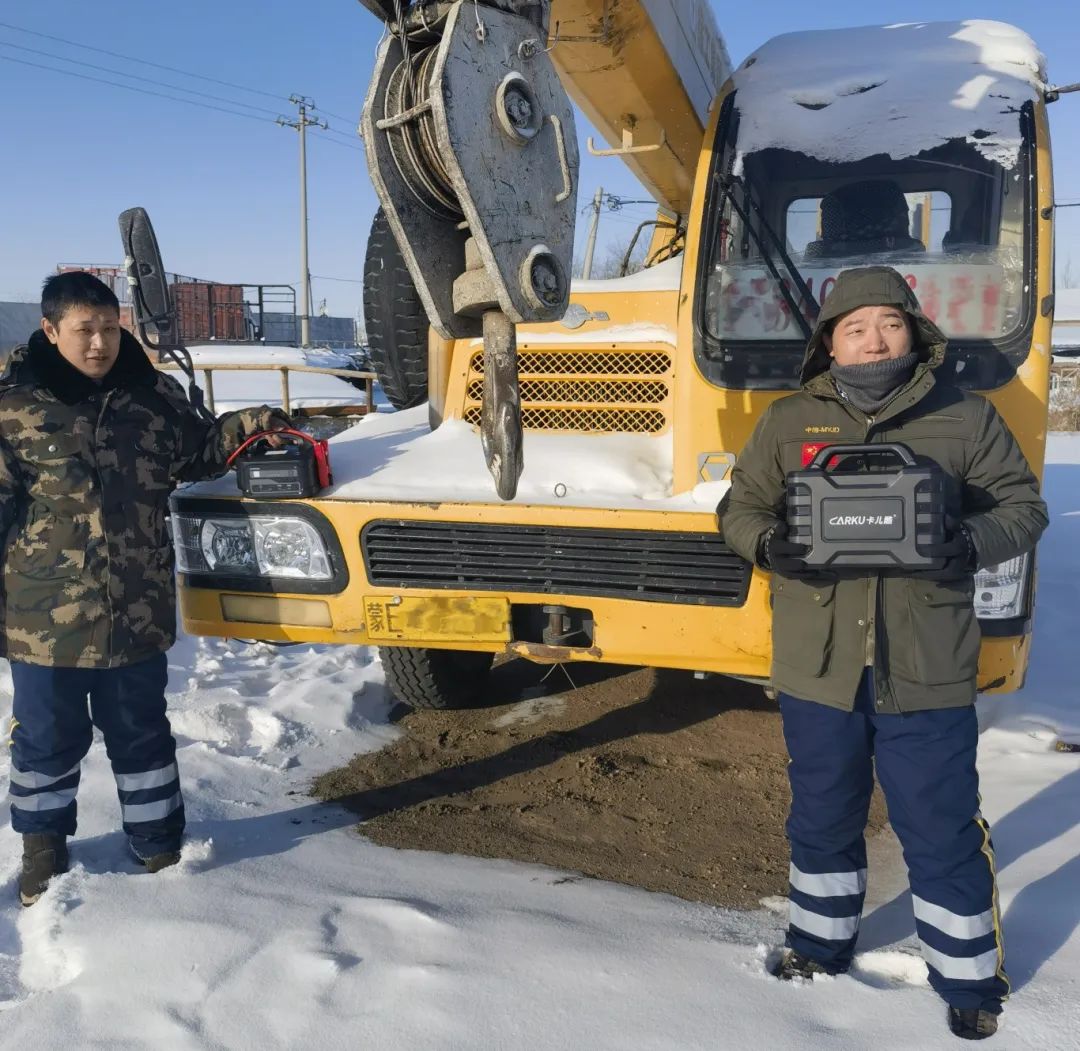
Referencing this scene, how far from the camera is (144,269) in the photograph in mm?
3035

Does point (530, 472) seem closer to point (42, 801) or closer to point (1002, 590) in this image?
point (1002, 590)

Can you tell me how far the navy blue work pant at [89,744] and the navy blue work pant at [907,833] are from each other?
67.0 inches

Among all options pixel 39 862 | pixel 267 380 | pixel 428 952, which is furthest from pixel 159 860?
pixel 267 380

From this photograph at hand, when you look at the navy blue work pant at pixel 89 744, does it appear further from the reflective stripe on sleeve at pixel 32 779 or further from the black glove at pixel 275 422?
the black glove at pixel 275 422

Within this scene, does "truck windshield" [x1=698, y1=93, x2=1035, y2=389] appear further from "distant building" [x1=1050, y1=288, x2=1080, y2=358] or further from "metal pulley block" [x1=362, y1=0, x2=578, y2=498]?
"distant building" [x1=1050, y1=288, x2=1080, y2=358]

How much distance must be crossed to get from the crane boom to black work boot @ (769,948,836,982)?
8.73 feet

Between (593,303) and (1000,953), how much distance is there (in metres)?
2.38

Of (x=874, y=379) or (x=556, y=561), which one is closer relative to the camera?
(x=874, y=379)

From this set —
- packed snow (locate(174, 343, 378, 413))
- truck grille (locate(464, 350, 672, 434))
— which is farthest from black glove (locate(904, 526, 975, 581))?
packed snow (locate(174, 343, 378, 413))

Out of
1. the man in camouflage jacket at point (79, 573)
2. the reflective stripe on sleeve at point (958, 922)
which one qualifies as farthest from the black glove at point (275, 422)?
the reflective stripe on sleeve at point (958, 922)

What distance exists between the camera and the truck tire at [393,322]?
4020 mm

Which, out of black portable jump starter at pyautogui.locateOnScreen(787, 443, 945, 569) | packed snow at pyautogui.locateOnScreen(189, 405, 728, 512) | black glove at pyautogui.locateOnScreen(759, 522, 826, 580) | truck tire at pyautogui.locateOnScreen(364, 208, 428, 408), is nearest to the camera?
black portable jump starter at pyautogui.locateOnScreen(787, 443, 945, 569)

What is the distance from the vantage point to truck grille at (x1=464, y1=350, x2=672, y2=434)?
→ 342 centimetres

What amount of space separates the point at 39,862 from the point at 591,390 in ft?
7.18
